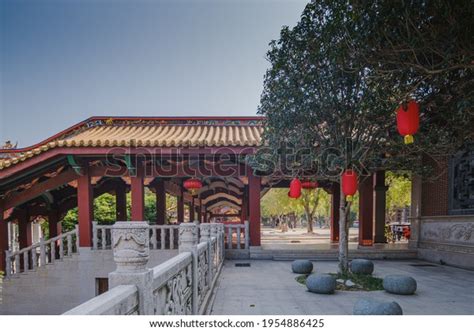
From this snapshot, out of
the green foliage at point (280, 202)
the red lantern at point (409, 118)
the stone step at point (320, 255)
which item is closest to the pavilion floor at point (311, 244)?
the stone step at point (320, 255)

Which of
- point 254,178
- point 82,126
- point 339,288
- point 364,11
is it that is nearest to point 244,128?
point 254,178

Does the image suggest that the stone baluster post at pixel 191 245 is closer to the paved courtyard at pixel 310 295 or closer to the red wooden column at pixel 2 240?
the paved courtyard at pixel 310 295

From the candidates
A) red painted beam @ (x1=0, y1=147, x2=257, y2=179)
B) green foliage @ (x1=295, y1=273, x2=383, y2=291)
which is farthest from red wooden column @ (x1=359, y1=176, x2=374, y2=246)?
red painted beam @ (x1=0, y1=147, x2=257, y2=179)

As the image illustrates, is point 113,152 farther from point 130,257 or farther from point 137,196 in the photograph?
point 130,257

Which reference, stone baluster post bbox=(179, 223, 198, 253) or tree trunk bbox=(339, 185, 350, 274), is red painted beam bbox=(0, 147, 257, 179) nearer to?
tree trunk bbox=(339, 185, 350, 274)

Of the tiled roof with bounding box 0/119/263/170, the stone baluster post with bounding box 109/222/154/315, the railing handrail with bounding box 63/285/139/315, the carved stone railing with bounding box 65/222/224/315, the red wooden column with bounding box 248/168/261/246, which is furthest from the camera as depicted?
the tiled roof with bounding box 0/119/263/170

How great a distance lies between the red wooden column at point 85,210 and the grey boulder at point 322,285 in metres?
5.13

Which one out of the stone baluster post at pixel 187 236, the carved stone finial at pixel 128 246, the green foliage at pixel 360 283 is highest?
the carved stone finial at pixel 128 246

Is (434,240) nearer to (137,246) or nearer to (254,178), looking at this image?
(254,178)

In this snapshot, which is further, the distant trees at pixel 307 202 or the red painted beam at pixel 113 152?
the distant trees at pixel 307 202

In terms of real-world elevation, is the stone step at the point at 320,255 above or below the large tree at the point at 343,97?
below

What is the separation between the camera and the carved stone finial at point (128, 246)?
1.59m

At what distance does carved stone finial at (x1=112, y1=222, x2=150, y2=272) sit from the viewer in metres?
1.59

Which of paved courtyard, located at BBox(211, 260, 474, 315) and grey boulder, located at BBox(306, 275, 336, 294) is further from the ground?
grey boulder, located at BBox(306, 275, 336, 294)
